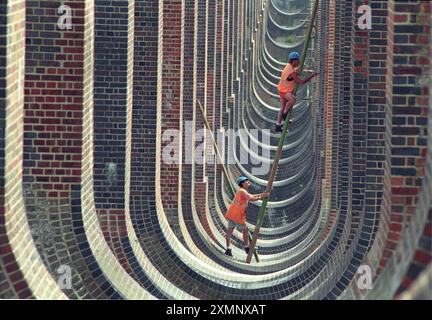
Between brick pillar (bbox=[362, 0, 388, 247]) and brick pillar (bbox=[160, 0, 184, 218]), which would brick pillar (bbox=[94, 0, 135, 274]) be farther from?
brick pillar (bbox=[160, 0, 184, 218])

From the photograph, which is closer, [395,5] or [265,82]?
[395,5]

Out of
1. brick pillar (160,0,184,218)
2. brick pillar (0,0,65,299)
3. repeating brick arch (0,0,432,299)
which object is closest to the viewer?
brick pillar (0,0,65,299)

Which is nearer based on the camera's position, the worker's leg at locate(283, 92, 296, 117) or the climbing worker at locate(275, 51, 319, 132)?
the climbing worker at locate(275, 51, 319, 132)

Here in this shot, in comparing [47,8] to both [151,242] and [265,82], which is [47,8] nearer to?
[151,242]

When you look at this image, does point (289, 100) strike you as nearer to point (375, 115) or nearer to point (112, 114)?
point (375, 115)

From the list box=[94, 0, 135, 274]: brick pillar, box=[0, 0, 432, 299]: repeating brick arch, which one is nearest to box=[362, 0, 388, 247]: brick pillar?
box=[0, 0, 432, 299]: repeating brick arch

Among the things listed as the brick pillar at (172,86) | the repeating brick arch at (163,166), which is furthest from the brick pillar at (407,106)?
the brick pillar at (172,86)

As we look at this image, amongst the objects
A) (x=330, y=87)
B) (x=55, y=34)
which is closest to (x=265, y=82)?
(x=330, y=87)

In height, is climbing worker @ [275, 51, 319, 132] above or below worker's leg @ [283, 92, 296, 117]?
above
